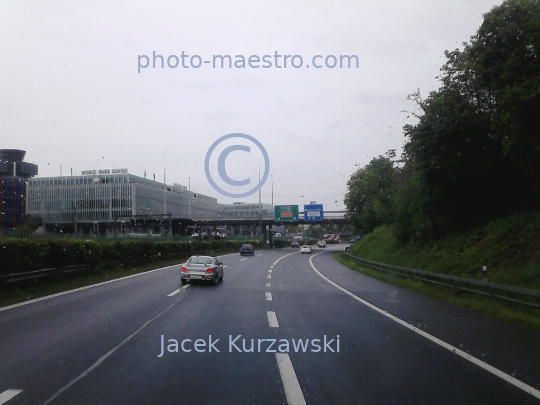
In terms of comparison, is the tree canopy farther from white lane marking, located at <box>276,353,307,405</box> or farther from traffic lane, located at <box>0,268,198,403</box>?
traffic lane, located at <box>0,268,198,403</box>

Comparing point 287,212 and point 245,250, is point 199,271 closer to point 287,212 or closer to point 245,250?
point 245,250

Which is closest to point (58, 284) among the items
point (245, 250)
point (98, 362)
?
point (98, 362)

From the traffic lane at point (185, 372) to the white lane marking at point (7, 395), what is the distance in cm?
61

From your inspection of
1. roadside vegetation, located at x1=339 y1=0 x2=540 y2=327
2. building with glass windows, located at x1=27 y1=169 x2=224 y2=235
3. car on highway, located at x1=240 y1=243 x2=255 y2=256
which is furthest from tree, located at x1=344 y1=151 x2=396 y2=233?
building with glass windows, located at x1=27 y1=169 x2=224 y2=235

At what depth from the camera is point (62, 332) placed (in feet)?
36.2

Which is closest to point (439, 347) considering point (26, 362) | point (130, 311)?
point (26, 362)

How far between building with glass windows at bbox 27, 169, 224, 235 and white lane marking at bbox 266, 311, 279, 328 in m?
37.1

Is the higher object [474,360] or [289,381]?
[289,381]

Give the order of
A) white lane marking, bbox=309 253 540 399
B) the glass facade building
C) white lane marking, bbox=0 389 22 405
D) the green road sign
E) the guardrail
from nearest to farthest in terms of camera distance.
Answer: white lane marking, bbox=0 389 22 405 → white lane marking, bbox=309 253 540 399 → the guardrail → the glass facade building → the green road sign

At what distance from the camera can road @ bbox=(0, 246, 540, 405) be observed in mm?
6738

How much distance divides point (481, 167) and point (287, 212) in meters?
44.8

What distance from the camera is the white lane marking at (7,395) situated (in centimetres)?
636

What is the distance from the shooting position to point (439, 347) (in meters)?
9.90

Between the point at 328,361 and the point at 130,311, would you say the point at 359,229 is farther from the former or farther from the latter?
the point at 328,361
